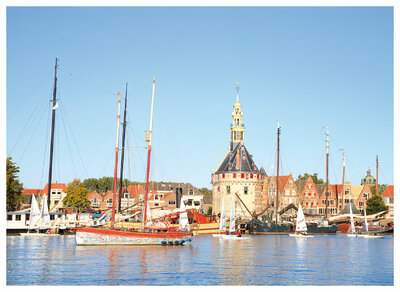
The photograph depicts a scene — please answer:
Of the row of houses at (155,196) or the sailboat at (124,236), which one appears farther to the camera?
the row of houses at (155,196)

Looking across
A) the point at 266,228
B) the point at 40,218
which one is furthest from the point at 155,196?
the point at 40,218

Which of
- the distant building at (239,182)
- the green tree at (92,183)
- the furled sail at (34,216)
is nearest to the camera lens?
the furled sail at (34,216)

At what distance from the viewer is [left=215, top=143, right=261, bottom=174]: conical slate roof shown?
117m

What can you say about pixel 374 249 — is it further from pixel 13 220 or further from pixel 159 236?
pixel 13 220

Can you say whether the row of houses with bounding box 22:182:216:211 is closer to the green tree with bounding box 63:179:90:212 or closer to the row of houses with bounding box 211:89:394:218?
the row of houses with bounding box 211:89:394:218

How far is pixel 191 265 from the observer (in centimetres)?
4391

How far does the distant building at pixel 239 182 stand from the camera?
11481 cm

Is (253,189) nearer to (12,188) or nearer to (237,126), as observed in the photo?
(237,126)

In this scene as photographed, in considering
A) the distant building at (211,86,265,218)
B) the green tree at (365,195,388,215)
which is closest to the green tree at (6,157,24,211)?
the distant building at (211,86,265,218)

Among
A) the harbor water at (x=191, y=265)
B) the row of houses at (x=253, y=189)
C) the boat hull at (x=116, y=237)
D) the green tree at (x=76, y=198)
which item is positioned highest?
the row of houses at (x=253, y=189)

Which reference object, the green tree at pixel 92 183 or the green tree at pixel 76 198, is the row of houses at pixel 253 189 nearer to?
the green tree at pixel 76 198

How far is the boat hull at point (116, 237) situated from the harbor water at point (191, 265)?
1184 mm

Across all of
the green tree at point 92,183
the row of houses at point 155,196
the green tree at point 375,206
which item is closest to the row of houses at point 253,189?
the green tree at point 375,206
